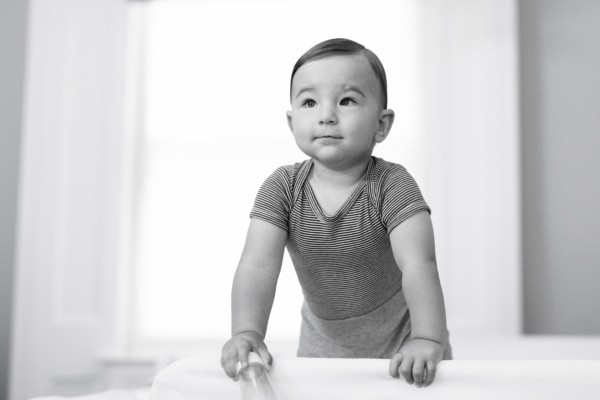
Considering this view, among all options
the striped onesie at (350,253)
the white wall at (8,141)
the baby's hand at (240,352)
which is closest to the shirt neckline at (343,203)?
the striped onesie at (350,253)

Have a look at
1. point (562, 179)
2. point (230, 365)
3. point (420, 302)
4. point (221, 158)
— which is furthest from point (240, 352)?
point (562, 179)

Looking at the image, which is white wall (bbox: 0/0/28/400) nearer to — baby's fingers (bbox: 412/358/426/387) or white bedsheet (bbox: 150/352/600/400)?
white bedsheet (bbox: 150/352/600/400)

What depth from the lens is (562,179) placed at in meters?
2.79

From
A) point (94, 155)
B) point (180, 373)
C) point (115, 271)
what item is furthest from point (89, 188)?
point (180, 373)

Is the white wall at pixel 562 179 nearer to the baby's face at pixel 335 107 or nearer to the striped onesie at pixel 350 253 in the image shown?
the striped onesie at pixel 350 253

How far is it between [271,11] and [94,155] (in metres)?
0.96

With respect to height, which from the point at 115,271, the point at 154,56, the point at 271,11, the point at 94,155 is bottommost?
the point at 115,271

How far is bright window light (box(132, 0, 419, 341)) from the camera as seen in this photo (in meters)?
2.75

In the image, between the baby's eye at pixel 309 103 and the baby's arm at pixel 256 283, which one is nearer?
the baby's arm at pixel 256 283

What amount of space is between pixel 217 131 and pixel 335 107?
1.85 m

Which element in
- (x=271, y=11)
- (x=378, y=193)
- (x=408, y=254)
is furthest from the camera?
(x=271, y=11)

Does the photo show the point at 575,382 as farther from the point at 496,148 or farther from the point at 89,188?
the point at 89,188

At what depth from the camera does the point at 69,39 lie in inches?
108

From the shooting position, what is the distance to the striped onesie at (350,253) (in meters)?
1.09
